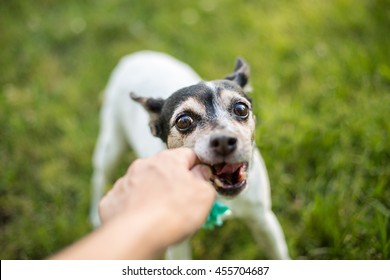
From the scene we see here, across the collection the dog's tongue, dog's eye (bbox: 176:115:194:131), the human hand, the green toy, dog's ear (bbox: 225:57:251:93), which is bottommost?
the green toy

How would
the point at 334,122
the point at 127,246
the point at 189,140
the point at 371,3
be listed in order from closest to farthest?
the point at 127,246 < the point at 189,140 < the point at 334,122 < the point at 371,3

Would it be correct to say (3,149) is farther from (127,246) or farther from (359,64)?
(359,64)

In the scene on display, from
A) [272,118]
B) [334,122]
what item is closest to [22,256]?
[272,118]

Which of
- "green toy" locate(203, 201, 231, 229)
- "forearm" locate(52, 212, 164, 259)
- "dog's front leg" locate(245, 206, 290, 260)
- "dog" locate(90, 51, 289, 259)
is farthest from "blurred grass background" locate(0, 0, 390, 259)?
"forearm" locate(52, 212, 164, 259)

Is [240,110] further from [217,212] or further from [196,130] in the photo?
[217,212]

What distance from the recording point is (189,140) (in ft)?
9.07

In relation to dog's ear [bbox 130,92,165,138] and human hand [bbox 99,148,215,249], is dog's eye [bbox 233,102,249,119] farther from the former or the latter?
human hand [bbox 99,148,215,249]

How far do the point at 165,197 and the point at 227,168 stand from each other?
904 mm

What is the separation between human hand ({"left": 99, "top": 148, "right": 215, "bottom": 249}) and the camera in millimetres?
1704

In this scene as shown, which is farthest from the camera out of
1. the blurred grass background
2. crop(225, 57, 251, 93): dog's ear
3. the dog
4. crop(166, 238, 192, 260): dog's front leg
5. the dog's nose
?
the blurred grass background

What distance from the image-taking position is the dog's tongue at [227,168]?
2.55 meters

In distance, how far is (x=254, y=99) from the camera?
4.86 metres

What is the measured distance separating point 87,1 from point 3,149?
3357 mm

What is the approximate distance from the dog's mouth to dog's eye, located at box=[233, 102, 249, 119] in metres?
0.43
